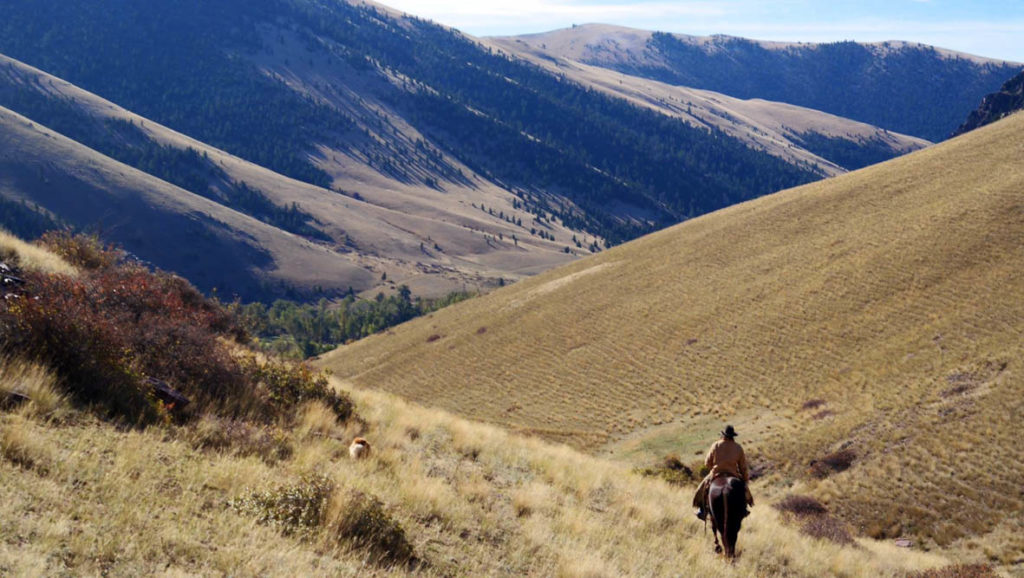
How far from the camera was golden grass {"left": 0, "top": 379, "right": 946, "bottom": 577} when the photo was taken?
224 inches

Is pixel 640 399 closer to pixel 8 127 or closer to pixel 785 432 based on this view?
pixel 785 432

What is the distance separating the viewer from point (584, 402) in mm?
43250

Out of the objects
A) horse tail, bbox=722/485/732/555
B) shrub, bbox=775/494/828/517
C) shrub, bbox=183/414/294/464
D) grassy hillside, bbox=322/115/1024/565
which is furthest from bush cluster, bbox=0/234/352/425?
grassy hillside, bbox=322/115/1024/565

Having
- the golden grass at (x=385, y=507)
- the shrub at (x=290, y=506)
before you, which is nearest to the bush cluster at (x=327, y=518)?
the shrub at (x=290, y=506)

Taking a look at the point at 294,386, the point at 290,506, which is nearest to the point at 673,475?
the point at 294,386

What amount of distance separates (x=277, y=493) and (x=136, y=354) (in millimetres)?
4571

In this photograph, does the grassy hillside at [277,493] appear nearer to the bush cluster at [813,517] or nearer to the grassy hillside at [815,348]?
the bush cluster at [813,517]

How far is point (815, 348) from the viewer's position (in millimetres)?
40000

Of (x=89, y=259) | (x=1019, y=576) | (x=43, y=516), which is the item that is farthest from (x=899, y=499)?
(x=89, y=259)

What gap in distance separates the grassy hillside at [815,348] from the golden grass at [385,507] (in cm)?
1145

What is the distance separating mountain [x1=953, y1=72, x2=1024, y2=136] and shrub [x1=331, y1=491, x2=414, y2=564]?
204 m

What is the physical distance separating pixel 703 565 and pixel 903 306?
38.3 metres

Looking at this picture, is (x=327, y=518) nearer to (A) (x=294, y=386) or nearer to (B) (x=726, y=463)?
(A) (x=294, y=386)

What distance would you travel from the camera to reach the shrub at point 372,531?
7113mm
